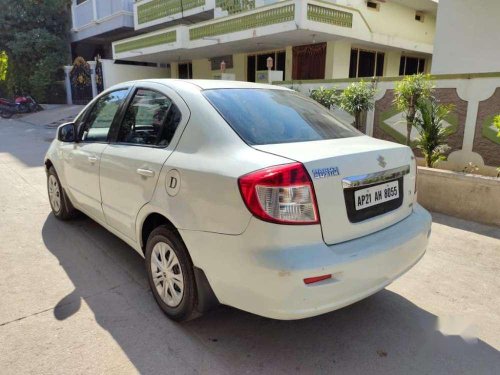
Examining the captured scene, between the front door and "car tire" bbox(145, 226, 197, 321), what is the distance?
13.4 meters

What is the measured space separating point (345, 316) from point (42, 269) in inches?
104

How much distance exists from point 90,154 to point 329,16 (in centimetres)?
1042

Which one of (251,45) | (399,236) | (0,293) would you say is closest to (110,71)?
(251,45)

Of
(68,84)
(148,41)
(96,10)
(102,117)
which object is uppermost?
(96,10)

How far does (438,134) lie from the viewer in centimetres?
592

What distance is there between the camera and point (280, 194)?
2086mm

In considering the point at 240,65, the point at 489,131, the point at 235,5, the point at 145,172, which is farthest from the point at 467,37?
the point at 145,172

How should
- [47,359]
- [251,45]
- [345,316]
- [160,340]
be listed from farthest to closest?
[251,45] < [345,316] < [160,340] < [47,359]

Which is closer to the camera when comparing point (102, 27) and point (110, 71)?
point (110, 71)

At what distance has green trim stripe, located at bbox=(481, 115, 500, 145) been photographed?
6.12 metres

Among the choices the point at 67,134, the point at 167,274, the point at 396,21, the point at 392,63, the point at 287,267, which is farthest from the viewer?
the point at 392,63

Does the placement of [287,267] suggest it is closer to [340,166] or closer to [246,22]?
[340,166]

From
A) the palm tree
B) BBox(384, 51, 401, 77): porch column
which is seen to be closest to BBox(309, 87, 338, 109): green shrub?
the palm tree

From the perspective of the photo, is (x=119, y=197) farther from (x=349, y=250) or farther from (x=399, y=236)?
(x=399, y=236)
